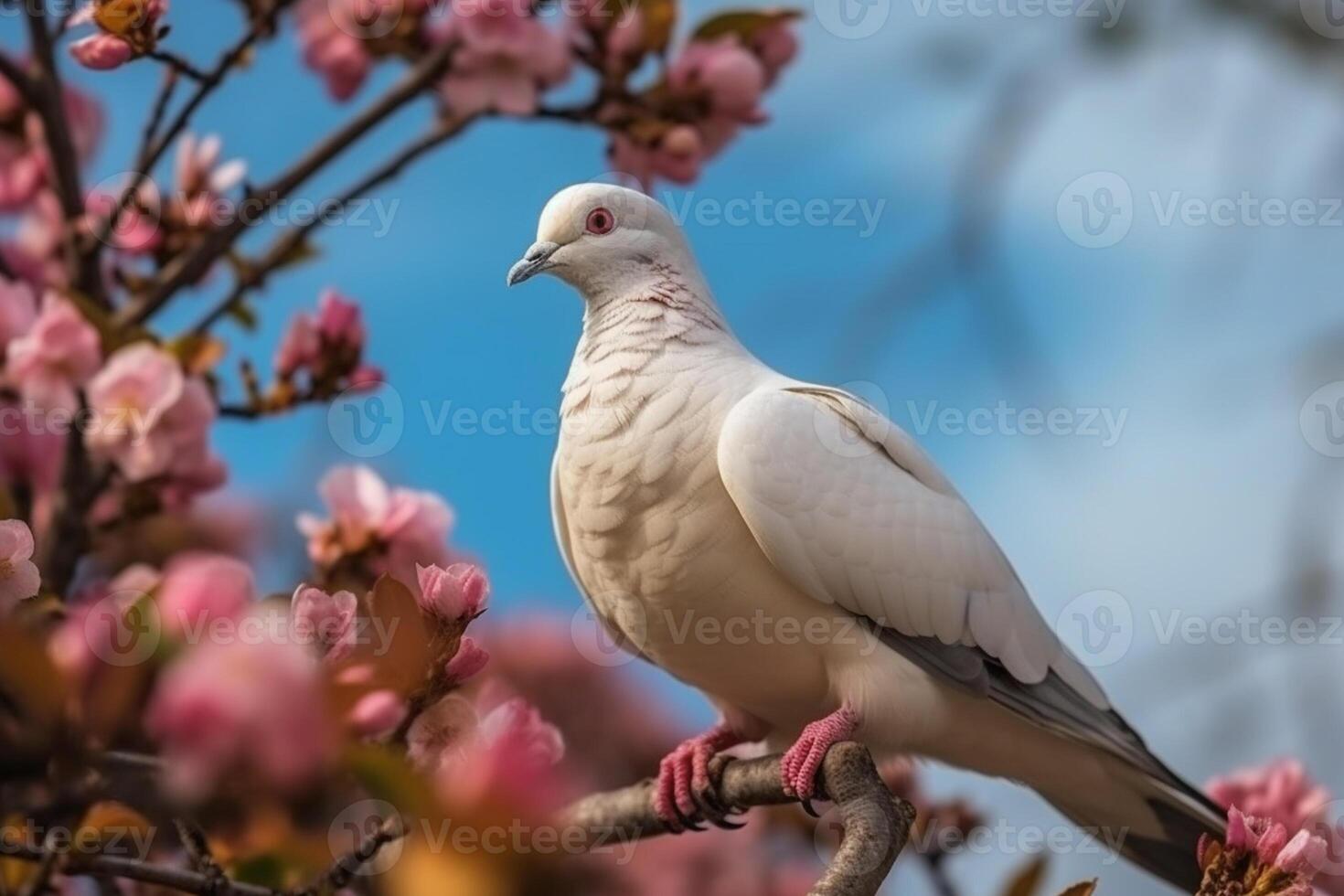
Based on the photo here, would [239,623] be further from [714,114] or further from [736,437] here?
[714,114]

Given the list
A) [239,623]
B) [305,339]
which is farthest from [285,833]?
[305,339]

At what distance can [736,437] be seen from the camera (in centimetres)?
235

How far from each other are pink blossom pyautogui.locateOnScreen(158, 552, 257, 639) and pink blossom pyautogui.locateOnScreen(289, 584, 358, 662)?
0.34 meters

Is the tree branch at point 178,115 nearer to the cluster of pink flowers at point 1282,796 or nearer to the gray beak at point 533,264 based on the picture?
the gray beak at point 533,264

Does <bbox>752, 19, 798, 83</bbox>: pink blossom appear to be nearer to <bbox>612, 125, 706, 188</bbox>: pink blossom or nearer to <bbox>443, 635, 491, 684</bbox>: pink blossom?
<bbox>612, 125, 706, 188</bbox>: pink blossom

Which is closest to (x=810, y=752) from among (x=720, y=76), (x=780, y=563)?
(x=780, y=563)

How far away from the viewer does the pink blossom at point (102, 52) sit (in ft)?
7.69

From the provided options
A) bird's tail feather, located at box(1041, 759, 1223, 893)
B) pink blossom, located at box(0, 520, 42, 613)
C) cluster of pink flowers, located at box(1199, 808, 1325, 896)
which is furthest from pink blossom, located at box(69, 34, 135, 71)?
bird's tail feather, located at box(1041, 759, 1223, 893)

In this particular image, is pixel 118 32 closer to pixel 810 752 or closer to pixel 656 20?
pixel 656 20

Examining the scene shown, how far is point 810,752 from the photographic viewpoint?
225 cm

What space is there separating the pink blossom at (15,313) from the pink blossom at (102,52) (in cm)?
45

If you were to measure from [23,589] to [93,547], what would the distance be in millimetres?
1306

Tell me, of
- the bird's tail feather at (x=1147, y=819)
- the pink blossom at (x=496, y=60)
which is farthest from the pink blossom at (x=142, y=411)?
the bird's tail feather at (x=1147, y=819)

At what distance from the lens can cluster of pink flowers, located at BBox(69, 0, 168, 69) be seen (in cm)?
228
